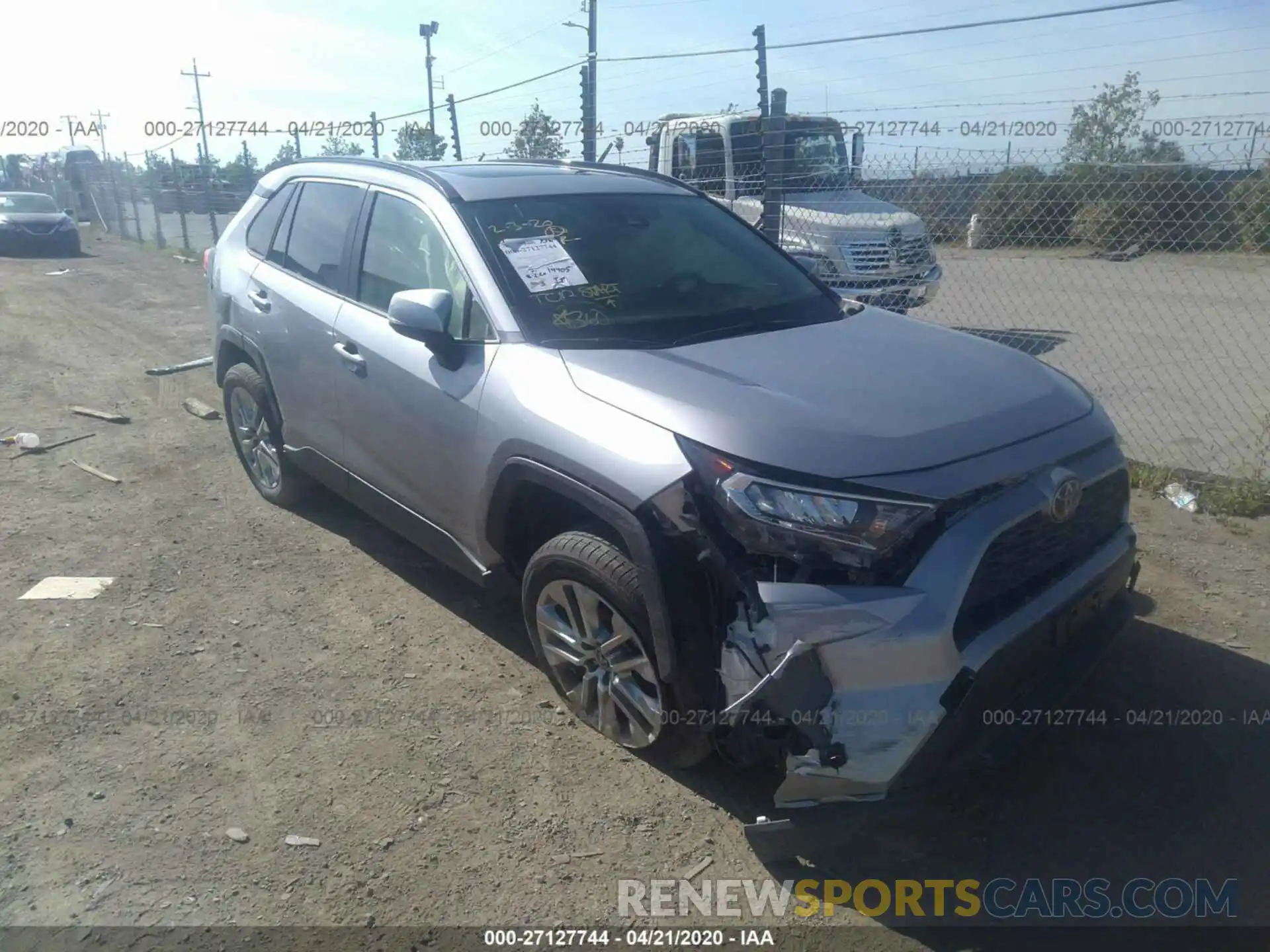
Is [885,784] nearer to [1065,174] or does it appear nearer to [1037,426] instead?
[1037,426]

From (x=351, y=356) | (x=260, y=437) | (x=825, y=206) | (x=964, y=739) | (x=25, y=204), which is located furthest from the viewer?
(x=25, y=204)

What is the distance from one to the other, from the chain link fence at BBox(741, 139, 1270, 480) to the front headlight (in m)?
3.74

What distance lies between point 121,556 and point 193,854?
2.48m

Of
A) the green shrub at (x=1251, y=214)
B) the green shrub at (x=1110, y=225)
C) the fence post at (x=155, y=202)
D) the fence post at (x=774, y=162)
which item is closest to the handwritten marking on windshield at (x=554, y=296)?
the fence post at (x=774, y=162)

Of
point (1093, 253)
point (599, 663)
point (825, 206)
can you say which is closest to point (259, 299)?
point (599, 663)

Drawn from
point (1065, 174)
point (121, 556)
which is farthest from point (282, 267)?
point (1065, 174)

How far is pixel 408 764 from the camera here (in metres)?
3.22

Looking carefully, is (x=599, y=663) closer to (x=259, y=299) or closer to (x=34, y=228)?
(x=259, y=299)

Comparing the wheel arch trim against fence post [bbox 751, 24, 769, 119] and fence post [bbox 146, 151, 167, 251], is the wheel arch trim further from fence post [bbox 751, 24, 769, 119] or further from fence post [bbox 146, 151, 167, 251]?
fence post [bbox 146, 151, 167, 251]

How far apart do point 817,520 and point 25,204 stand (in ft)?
74.5

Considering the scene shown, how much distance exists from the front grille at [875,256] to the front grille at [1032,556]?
236 inches

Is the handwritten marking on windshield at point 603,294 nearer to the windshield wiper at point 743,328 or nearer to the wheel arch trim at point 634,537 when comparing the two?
the windshield wiper at point 743,328

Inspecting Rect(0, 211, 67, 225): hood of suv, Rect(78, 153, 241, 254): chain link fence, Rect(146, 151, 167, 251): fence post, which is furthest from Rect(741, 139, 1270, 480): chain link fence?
Rect(0, 211, 67, 225): hood of suv

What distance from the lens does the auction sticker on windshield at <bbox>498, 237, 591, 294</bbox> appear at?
3.52m
